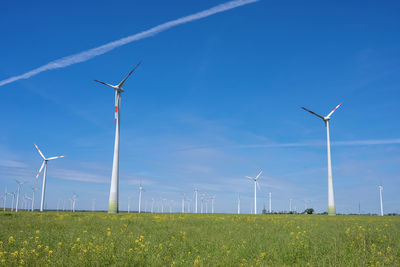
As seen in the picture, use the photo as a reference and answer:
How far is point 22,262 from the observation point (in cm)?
893

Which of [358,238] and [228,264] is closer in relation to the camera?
[228,264]

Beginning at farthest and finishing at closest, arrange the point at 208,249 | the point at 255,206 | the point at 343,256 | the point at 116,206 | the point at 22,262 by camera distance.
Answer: the point at 255,206 < the point at 116,206 < the point at 208,249 < the point at 343,256 < the point at 22,262

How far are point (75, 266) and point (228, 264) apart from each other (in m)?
4.53

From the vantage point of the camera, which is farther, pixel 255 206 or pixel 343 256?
pixel 255 206

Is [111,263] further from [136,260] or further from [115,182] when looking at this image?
[115,182]

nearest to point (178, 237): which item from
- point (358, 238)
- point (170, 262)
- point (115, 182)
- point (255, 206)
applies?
point (170, 262)

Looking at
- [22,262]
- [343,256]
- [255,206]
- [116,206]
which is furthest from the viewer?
[255,206]

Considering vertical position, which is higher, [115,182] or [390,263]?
[115,182]

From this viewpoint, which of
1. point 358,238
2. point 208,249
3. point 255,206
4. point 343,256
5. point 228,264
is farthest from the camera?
point 255,206

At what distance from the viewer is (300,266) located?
9.73 meters

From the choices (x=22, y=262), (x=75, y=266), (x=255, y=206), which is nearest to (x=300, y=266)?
(x=75, y=266)

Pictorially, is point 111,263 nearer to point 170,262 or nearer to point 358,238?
point 170,262

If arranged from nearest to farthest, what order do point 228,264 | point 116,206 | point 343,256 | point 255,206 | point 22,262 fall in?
point 22,262
point 228,264
point 343,256
point 116,206
point 255,206

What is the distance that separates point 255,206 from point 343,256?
250 ft
